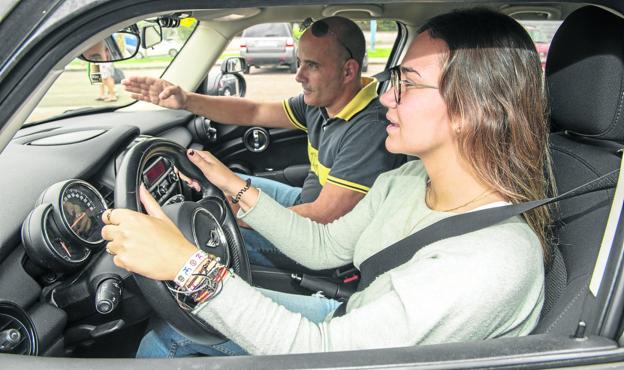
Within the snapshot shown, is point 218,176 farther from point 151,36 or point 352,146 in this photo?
point 151,36

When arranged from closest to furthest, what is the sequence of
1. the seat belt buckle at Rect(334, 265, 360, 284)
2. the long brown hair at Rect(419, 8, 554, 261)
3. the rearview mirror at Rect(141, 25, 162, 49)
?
1. the long brown hair at Rect(419, 8, 554, 261)
2. the seat belt buckle at Rect(334, 265, 360, 284)
3. the rearview mirror at Rect(141, 25, 162, 49)

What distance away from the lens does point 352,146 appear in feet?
7.85

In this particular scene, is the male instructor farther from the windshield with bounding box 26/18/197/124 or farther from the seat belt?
the seat belt

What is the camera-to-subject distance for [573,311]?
44.5 inches

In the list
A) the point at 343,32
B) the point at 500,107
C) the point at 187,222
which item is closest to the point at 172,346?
the point at 187,222

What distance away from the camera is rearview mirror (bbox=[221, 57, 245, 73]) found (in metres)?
3.47

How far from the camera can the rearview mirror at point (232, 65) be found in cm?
347

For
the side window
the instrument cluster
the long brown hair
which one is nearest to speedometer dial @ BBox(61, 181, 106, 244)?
the instrument cluster

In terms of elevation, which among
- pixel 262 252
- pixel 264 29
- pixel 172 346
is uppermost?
pixel 264 29

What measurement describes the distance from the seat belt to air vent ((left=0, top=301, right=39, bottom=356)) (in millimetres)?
894

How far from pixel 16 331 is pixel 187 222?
0.49 metres

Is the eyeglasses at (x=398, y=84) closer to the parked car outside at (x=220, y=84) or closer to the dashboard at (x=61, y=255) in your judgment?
the dashboard at (x=61, y=255)

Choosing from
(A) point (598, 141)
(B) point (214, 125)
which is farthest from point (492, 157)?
A: (B) point (214, 125)

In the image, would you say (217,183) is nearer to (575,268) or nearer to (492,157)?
(492,157)
